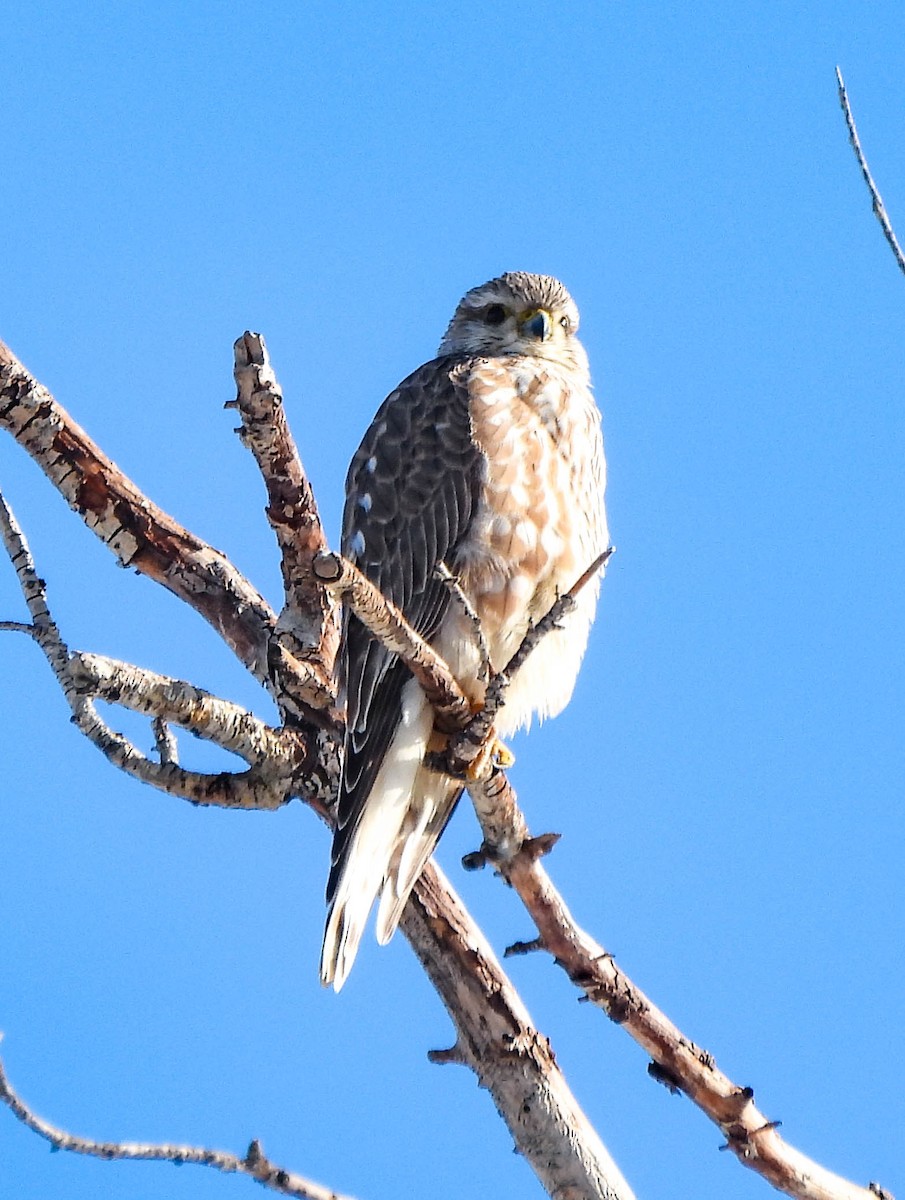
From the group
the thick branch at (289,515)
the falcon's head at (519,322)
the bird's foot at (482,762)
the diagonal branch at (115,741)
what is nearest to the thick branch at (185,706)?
the diagonal branch at (115,741)

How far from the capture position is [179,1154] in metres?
2.95

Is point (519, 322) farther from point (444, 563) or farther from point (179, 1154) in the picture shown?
point (179, 1154)

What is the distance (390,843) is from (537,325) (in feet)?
6.44

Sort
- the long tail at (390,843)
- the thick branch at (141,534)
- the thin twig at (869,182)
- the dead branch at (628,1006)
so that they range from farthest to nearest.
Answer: the thick branch at (141,534), the long tail at (390,843), the dead branch at (628,1006), the thin twig at (869,182)

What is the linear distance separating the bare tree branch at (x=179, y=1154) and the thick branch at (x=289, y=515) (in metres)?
1.25

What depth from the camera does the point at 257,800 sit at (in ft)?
11.4

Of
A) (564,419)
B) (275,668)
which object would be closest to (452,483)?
(564,419)

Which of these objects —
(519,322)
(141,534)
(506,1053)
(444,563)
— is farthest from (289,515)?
(519,322)

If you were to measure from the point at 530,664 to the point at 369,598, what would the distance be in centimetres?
143

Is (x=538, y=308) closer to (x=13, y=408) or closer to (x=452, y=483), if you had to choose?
(x=452, y=483)

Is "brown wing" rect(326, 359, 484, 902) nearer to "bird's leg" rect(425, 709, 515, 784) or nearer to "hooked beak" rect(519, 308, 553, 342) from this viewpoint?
"bird's leg" rect(425, 709, 515, 784)

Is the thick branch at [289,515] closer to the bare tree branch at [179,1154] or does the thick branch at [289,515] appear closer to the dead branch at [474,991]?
the dead branch at [474,991]

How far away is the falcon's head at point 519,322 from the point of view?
185 inches

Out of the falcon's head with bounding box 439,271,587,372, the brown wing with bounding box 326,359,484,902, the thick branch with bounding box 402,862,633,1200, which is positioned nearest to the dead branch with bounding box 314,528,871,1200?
the thick branch with bounding box 402,862,633,1200
